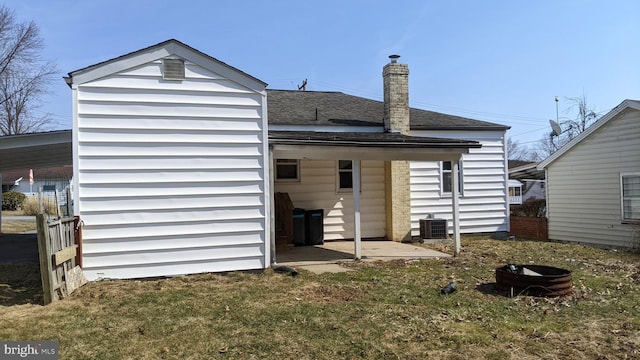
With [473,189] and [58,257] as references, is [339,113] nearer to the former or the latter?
[473,189]

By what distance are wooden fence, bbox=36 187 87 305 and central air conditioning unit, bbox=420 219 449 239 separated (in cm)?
871

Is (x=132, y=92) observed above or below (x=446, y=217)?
above

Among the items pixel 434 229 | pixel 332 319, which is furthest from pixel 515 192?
pixel 332 319

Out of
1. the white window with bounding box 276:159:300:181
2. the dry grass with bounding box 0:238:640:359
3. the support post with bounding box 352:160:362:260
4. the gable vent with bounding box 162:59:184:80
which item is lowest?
the dry grass with bounding box 0:238:640:359

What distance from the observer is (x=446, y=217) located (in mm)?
13586

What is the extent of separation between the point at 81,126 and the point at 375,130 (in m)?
7.72

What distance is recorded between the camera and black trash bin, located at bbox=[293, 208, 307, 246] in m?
11.8

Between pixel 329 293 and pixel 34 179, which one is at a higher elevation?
pixel 34 179

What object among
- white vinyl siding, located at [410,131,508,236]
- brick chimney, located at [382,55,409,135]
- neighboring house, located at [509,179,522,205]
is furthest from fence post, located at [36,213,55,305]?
neighboring house, located at [509,179,522,205]

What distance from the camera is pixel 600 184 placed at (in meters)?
13.2

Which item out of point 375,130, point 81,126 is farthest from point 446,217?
point 81,126

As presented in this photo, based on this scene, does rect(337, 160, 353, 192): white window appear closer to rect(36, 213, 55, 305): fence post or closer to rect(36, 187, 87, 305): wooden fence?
rect(36, 187, 87, 305): wooden fence

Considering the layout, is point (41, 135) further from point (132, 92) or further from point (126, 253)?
point (126, 253)

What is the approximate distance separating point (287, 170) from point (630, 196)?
940 cm
